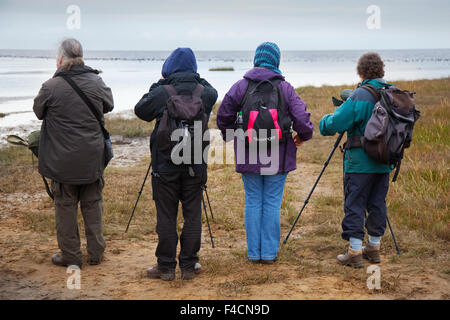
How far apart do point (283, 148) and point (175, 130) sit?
3.60 feet

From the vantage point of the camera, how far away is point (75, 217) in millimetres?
4598

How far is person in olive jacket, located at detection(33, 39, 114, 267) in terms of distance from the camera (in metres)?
4.31

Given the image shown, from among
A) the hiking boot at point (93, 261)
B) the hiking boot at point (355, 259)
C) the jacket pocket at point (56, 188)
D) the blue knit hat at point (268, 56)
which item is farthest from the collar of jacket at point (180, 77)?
the hiking boot at point (355, 259)

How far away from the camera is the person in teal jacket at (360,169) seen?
4352 mm

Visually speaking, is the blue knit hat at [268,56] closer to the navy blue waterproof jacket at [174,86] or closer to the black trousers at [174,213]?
the navy blue waterproof jacket at [174,86]

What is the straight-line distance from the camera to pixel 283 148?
4531mm

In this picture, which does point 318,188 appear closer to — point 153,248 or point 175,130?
point 153,248

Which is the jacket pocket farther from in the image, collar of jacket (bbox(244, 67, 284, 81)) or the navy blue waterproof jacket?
collar of jacket (bbox(244, 67, 284, 81))

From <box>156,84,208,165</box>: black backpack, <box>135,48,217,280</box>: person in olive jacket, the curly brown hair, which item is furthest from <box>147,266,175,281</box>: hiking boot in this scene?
the curly brown hair

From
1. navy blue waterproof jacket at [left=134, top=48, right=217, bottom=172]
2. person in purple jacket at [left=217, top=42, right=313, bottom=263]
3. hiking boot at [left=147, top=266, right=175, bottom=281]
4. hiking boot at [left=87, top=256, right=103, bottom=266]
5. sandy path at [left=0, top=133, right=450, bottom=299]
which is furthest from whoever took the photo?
hiking boot at [left=87, top=256, right=103, bottom=266]

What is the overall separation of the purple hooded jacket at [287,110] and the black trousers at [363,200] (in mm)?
588

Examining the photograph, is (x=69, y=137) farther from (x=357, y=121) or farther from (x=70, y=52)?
(x=357, y=121)

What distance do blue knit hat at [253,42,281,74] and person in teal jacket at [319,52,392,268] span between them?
2.40ft
